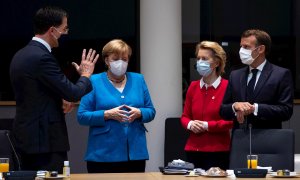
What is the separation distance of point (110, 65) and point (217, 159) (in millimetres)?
1025

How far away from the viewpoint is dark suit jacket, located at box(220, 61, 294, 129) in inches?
217

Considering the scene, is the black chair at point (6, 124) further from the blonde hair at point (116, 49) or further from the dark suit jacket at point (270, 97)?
the dark suit jacket at point (270, 97)

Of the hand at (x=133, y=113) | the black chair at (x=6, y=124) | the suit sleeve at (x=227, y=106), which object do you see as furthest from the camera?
the black chair at (x=6, y=124)

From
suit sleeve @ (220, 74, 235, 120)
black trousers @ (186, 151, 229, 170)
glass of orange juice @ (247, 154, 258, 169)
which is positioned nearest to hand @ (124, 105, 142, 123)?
black trousers @ (186, 151, 229, 170)

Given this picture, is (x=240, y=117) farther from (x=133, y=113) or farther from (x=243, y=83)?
(x=133, y=113)

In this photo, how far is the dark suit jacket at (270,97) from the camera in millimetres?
5512

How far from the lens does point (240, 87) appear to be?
5.69m

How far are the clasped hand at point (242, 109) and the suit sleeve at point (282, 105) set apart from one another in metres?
0.06

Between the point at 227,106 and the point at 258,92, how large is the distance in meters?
0.24

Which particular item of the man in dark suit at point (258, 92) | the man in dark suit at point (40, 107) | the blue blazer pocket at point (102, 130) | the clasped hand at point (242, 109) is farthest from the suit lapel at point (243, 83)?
the man in dark suit at point (40, 107)

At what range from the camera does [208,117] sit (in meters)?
5.83

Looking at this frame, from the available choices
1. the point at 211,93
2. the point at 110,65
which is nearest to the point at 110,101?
the point at 110,65

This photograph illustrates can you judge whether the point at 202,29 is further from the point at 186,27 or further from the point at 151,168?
the point at 151,168

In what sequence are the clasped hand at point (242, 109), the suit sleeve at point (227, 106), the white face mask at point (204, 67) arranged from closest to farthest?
the clasped hand at point (242, 109) < the suit sleeve at point (227, 106) < the white face mask at point (204, 67)
